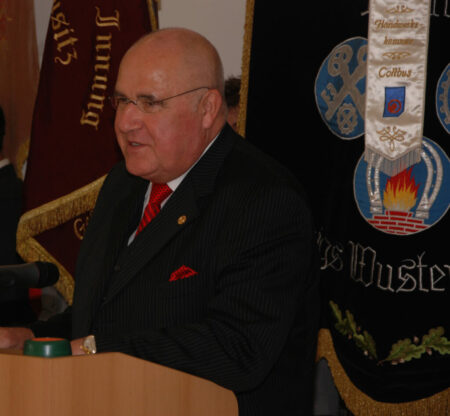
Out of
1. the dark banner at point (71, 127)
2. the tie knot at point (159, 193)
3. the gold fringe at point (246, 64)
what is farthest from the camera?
the dark banner at point (71, 127)

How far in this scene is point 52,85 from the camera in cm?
408

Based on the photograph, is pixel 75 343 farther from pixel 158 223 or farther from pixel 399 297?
pixel 399 297

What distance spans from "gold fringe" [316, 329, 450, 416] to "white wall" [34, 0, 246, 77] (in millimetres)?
1475

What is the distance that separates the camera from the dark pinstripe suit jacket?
5.14 ft

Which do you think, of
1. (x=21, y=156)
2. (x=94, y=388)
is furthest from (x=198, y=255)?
(x=21, y=156)

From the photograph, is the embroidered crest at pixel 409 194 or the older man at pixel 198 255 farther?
the embroidered crest at pixel 409 194

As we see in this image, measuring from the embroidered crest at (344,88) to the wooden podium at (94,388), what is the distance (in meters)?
1.76

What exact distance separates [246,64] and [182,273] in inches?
68.5

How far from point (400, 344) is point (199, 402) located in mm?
1577

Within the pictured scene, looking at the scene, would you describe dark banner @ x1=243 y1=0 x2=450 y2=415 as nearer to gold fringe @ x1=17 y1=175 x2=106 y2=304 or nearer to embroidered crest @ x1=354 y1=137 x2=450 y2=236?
embroidered crest @ x1=354 y1=137 x2=450 y2=236

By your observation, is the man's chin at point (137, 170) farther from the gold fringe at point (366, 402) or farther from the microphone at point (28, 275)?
the gold fringe at point (366, 402)

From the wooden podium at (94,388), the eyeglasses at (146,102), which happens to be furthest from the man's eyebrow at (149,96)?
the wooden podium at (94,388)

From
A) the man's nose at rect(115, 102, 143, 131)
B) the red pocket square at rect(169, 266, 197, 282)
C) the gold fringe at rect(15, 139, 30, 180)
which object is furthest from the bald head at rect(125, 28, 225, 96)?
the gold fringe at rect(15, 139, 30, 180)

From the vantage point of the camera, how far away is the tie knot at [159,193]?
2.02 m
